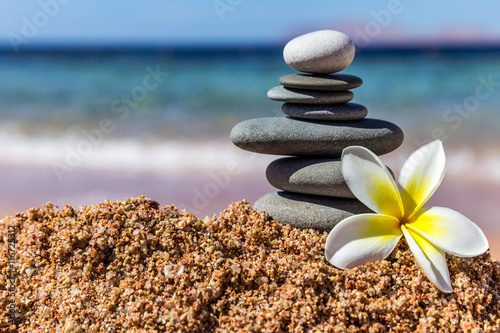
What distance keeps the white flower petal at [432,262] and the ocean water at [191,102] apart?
4.22 m

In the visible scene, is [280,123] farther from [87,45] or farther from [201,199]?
[87,45]

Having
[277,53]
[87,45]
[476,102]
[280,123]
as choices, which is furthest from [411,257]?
[87,45]

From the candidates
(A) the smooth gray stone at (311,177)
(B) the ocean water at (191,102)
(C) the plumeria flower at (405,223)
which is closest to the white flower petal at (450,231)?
(C) the plumeria flower at (405,223)

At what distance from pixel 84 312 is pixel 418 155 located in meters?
2.21

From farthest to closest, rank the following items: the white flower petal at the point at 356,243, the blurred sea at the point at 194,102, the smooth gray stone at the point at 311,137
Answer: the blurred sea at the point at 194,102
the smooth gray stone at the point at 311,137
the white flower petal at the point at 356,243

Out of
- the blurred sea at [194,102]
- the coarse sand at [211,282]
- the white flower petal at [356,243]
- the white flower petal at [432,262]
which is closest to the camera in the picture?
the coarse sand at [211,282]

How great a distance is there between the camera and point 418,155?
9.32 feet

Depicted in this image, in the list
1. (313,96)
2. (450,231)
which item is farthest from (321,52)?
(450,231)

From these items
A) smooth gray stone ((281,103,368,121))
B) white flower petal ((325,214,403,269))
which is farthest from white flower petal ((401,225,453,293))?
smooth gray stone ((281,103,368,121))

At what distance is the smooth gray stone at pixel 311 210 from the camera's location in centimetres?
303

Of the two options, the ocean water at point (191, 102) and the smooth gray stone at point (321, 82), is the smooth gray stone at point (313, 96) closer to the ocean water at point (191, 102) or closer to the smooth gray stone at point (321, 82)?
the smooth gray stone at point (321, 82)

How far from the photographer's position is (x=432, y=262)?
8.11ft

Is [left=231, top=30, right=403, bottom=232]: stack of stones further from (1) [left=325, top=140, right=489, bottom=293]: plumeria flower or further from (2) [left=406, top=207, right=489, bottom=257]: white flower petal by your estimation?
(2) [left=406, top=207, right=489, bottom=257]: white flower petal

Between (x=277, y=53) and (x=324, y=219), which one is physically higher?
(x=277, y=53)
